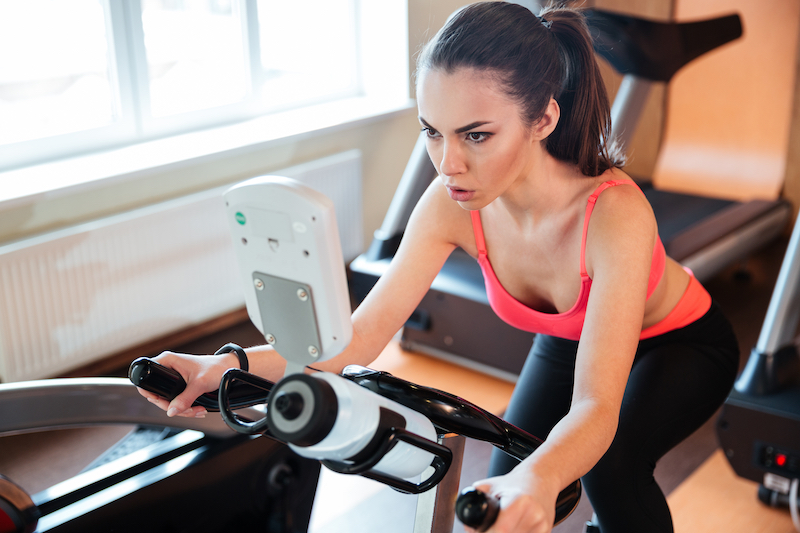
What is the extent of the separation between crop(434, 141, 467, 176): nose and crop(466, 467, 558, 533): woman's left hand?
414 millimetres

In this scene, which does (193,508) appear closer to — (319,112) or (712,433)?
(712,433)

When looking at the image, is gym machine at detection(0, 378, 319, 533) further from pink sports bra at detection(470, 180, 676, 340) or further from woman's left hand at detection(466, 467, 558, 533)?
woman's left hand at detection(466, 467, 558, 533)

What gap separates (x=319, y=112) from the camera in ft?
12.3

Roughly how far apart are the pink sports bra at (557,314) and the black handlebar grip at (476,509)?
0.60 metres

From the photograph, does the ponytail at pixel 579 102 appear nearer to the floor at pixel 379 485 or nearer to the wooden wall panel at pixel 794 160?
the floor at pixel 379 485

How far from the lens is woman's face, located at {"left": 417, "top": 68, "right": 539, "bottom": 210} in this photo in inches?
38.1

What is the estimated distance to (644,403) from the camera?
48.7 inches

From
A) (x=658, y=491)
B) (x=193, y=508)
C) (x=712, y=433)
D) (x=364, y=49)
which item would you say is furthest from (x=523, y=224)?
(x=364, y=49)

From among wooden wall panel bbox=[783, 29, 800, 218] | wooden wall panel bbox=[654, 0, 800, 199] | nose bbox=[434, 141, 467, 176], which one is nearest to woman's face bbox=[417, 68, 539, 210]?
nose bbox=[434, 141, 467, 176]

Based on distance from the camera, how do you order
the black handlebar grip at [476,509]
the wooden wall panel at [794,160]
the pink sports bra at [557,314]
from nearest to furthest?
the black handlebar grip at [476,509] < the pink sports bra at [557,314] < the wooden wall panel at [794,160]

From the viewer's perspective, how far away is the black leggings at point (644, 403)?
1.19 meters

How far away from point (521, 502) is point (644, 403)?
25.7 inches

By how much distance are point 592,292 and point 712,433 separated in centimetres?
162

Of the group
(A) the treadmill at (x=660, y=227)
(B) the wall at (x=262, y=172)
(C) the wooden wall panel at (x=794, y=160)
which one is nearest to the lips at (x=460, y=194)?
(B) the wall at (x=262, y=172)
